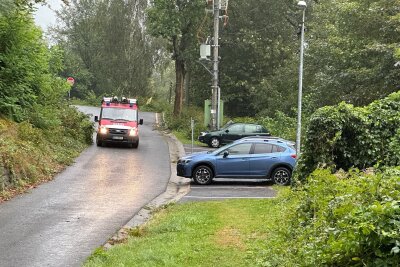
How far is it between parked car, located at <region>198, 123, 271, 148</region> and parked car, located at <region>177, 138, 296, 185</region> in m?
10.6

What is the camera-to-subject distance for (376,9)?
2261cm

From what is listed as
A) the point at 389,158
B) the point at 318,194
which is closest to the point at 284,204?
the point at 318,194

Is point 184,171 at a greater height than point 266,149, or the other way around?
point 266,149

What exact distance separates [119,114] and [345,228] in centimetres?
2218

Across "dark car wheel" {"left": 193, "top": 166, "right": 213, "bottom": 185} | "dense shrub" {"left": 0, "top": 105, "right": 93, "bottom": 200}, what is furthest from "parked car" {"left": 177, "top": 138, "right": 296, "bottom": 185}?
"dense shrub" {"left": 0, "top": 105, "right": 93, "bottom": 200}

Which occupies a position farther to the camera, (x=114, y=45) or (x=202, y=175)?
(x=114, y=45)

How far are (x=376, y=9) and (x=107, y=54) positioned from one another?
3777 cm

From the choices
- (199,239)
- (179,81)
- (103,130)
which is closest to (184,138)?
(103,130)

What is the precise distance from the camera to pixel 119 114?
87.1 ft

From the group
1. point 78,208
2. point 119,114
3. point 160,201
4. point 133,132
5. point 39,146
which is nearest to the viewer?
point 78,208

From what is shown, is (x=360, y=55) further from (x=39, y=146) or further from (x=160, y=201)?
(x=39, y=146)

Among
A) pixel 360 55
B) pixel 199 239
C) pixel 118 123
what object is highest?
pixel 360 55

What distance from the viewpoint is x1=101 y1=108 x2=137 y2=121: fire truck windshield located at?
2633 cm

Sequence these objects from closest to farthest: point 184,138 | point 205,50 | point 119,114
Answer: point 119,114
point 205,50
point 184,138
